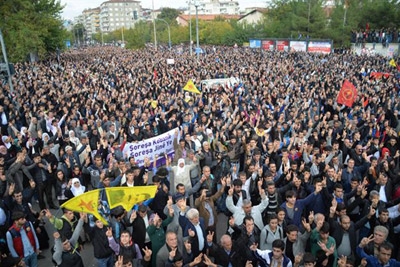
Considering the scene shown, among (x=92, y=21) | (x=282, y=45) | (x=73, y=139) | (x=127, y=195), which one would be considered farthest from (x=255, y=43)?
(x=92, y=21)

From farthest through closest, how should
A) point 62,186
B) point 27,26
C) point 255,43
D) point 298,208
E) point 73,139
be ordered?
point 255,43 < point 27,26 < point 73,139 < point 62,186 < point 298,208

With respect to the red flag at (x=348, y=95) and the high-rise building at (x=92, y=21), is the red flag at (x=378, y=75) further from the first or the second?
the high-rise building at (x=92, y=21)

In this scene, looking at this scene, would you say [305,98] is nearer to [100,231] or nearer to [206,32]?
[100,231]

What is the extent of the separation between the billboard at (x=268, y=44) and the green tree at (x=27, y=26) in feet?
68.5

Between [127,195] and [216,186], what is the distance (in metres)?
1.92

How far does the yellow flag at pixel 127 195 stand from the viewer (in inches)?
176

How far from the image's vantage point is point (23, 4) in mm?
27812

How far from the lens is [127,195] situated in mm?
4520

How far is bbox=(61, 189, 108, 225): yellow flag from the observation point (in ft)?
13.7

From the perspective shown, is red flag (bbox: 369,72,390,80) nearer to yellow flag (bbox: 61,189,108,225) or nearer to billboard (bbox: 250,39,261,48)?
yellow flag (bbox: 61,189,108,225)

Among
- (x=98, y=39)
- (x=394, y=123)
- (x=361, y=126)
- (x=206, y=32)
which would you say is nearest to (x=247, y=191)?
(x=361, y=126)

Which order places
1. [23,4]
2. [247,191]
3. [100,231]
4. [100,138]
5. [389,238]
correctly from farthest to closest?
[23,4]
[100,138]
[247,191]
[389,238]
[100,231]

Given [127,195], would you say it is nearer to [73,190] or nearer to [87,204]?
[87,204]

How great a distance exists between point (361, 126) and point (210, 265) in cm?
710
